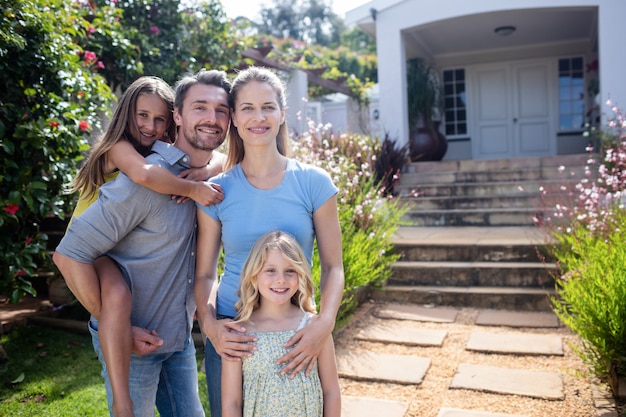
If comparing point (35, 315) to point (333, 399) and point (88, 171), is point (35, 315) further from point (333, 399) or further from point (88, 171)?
point (333, 399)

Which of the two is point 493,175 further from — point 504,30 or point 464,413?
point 464,413

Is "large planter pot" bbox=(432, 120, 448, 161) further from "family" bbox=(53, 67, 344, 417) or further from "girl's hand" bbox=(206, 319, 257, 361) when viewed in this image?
"girl's hand" bbox=(206, 319, 257, 361)

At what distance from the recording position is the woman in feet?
5.99

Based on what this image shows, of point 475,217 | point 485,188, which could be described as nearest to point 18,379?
point 475,217

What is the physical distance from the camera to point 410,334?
433 cm

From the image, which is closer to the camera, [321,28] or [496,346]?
[496,346]

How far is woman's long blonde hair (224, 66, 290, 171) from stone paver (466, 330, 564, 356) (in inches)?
103

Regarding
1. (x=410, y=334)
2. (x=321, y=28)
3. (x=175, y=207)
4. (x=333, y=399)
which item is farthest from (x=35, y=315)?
(x=321, y=28)

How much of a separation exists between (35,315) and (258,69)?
398cm

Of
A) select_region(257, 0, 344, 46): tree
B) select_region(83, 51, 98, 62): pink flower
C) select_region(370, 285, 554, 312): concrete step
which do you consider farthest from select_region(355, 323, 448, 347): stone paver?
select_region(257, 0, 344, 46): tree

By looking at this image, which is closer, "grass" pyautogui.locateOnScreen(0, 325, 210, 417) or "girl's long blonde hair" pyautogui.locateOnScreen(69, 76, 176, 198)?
"girl's long blonde hair" pyautogui.locateOnScreen(69, 76, 176, 198)

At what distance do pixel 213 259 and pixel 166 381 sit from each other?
53 cm

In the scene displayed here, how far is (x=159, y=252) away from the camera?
6.17 feet

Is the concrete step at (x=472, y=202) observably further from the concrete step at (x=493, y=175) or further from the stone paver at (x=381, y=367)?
the stone paver at (x=381, y=367)
